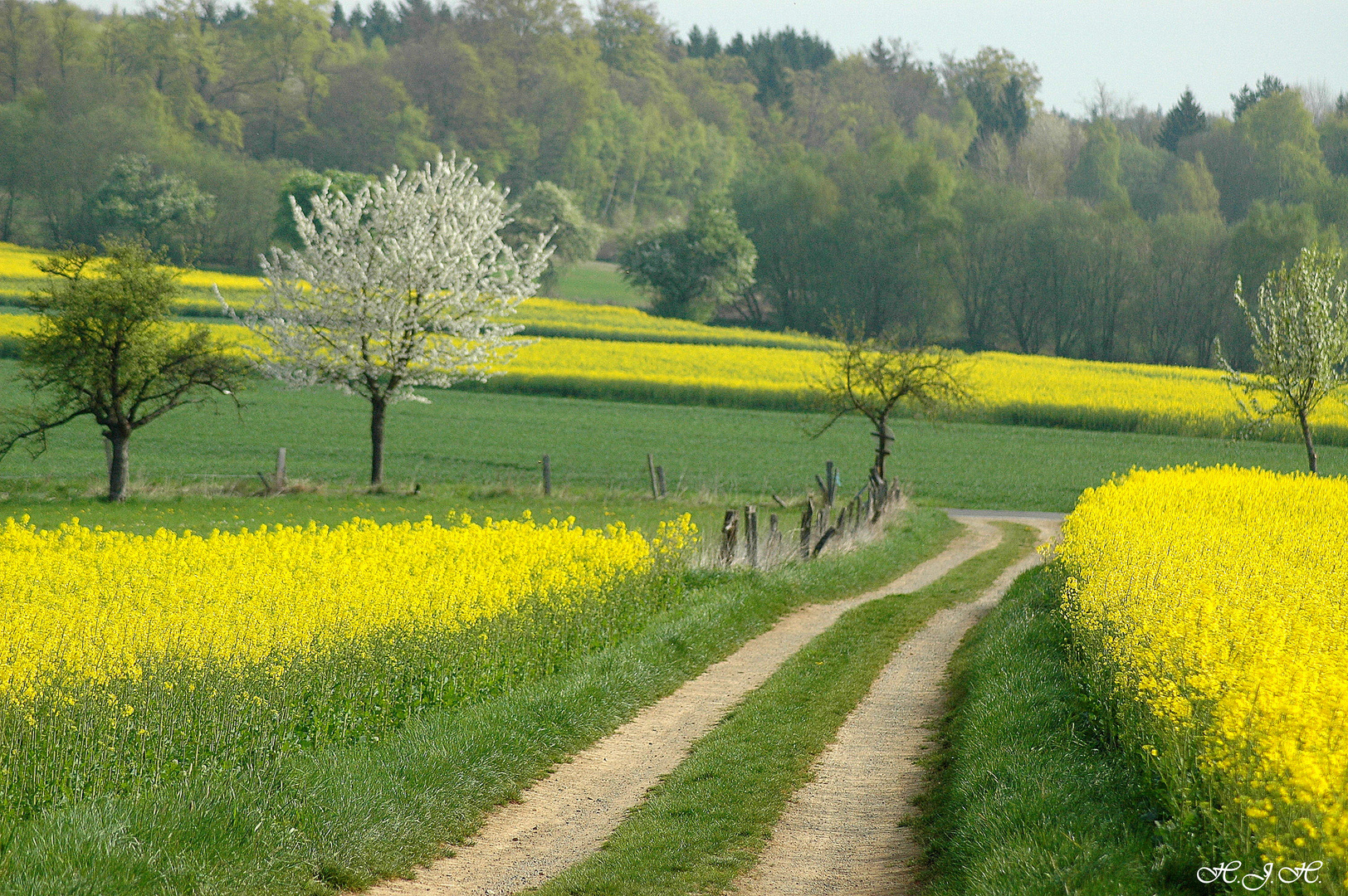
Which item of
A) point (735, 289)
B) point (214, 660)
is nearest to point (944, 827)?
point (214, 660)

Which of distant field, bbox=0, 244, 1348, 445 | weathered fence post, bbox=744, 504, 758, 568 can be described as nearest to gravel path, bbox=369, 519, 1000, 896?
weathered fence post, bbox=744, 504, 758, 568

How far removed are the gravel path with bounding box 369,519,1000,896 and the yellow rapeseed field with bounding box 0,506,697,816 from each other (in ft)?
5.69

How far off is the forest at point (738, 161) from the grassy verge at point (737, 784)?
2138 inches

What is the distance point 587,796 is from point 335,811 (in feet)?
6.66

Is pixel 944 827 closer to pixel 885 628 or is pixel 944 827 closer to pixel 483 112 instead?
pixel 885 628

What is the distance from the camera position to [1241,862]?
5559mm

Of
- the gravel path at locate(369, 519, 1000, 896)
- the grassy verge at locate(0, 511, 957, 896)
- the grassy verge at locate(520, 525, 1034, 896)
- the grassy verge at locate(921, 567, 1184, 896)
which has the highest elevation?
the grassy verge at locate(921, 567, 1184, 896)

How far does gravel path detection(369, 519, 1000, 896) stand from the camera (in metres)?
7.07

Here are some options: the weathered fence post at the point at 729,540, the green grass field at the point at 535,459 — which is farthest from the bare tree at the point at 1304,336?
the weathered fence post at the point at 729,540

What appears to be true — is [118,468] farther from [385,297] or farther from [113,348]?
[385,297]

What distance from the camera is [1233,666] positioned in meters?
7.43

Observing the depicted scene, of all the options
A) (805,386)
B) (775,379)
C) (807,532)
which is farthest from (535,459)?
(775,379)

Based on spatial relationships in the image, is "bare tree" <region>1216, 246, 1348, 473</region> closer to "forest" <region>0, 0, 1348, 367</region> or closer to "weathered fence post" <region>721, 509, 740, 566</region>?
"weathered fence post" <region>721, 509, 740, 566</region>

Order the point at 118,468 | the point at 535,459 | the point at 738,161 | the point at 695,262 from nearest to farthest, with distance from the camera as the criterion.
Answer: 1. the point at 118,468
2. the point at 535,459
3. the point at 695,262
4. the point at 738,161
